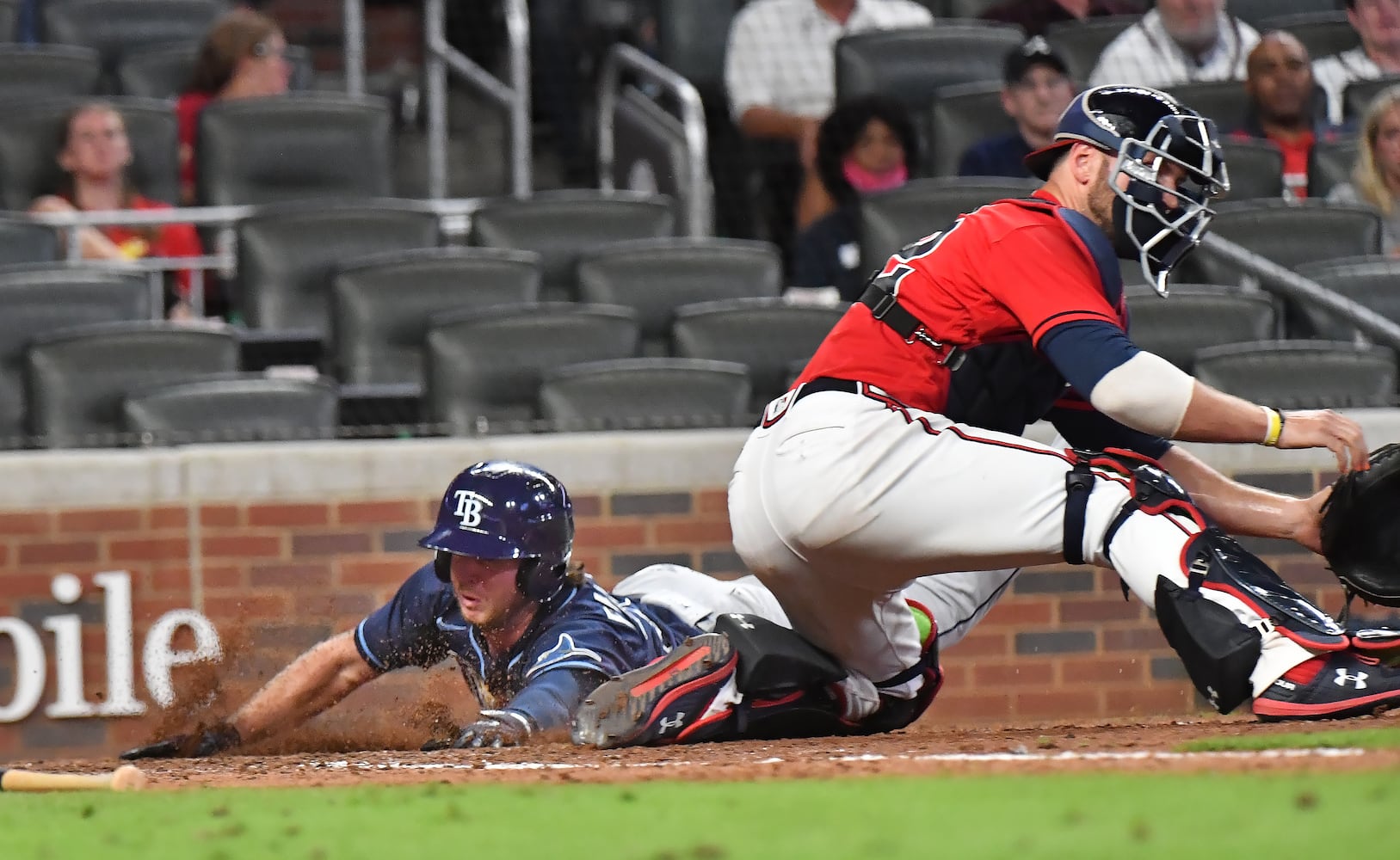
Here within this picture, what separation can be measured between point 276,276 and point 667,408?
1909 mm

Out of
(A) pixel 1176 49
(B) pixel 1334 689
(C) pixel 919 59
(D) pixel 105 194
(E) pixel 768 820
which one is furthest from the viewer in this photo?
(C) pixel 919 59

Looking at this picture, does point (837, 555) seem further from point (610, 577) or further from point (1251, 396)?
point (1251, 396)

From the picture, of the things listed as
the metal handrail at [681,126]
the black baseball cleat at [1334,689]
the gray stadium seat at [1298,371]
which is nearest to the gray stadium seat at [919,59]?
the metal handrail at [681,126]

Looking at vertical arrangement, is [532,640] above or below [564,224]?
below

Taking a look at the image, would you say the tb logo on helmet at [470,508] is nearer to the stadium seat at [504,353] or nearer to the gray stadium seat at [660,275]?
the stadium seat at [504,353]

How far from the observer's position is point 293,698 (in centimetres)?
512

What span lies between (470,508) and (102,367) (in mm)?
2207

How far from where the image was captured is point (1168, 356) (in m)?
6.66

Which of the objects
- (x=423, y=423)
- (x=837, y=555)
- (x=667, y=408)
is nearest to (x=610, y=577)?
(x=667, y=408)

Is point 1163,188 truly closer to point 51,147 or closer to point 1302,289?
point 1302,289

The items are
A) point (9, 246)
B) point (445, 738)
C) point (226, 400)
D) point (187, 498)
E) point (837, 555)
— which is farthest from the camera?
point (9, 246)

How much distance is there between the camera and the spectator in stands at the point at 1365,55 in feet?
27.3

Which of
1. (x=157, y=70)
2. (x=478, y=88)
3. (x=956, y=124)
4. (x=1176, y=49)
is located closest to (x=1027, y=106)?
(x=956, y=124)

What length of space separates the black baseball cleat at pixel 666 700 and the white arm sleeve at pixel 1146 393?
45.1 inches
